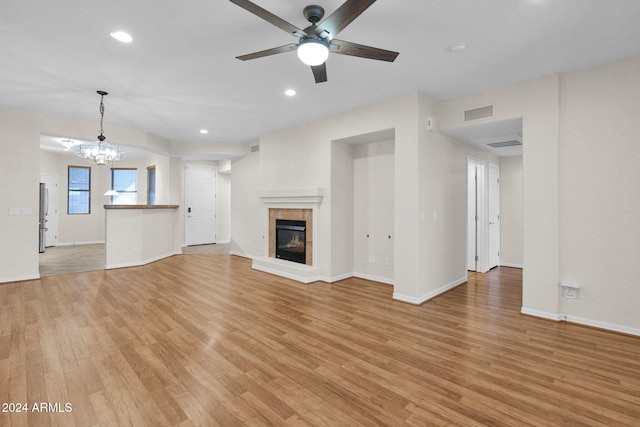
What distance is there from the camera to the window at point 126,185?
9.52m

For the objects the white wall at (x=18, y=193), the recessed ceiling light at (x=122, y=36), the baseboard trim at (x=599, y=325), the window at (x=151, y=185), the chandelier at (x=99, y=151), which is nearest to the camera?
the recessed ceiling light at (x=122, y=36)

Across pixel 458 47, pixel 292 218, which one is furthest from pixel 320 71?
pixel 292 218

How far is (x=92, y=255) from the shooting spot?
7.35 metres

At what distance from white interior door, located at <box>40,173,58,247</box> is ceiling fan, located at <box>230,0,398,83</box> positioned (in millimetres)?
9302

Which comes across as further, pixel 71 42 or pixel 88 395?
pixel 71 42

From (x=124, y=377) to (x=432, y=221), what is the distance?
377cm

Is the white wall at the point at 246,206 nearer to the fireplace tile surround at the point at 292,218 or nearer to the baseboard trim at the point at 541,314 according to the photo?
the fireplace tile surround at the point at 292,218

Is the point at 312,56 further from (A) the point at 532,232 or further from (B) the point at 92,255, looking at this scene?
(B) the point at 92,255

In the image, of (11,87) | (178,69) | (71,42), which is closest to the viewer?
(71,42)

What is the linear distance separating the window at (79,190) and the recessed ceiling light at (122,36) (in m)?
8.49

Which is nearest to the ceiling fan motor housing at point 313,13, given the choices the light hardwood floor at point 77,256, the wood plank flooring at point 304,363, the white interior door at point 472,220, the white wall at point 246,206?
the wood plank flooring at point 304,363

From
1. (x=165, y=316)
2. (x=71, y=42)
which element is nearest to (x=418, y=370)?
(x=165, y=316)

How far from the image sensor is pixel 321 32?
2100 millimetres

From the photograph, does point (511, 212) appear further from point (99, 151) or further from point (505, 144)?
point (99, 151)
